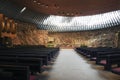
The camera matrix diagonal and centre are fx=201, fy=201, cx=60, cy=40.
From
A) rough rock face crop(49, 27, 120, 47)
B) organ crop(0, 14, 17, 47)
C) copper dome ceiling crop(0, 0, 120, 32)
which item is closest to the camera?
organ crop(0, 14, 17, 47)

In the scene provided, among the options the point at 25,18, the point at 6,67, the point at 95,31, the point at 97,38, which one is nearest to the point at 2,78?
the point at 6,67

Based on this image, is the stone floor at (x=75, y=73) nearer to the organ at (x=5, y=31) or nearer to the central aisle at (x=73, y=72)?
the central aisle at (x=73, y=72)

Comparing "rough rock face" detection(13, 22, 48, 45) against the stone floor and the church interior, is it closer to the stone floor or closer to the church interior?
the church interior

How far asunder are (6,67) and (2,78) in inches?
21.5

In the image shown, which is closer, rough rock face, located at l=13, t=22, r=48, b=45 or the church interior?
the church interior

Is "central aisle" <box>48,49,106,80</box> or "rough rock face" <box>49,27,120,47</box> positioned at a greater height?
"rough rock face" <box>49,27,120,47</box>

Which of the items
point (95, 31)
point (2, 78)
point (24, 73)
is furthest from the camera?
point (95, 31)

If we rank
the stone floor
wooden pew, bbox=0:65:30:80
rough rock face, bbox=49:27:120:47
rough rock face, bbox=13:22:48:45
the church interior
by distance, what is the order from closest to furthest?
wooden pew, bbox=0:65:30:80, the stone floor, the church interior, rough rock face, bbox=13:22:48:45, rough rock face, bbox=49:27:120:47

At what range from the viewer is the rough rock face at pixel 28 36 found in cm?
3174

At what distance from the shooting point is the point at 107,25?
46062mm

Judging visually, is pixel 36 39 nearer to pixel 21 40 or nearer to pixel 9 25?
pixel 21 40

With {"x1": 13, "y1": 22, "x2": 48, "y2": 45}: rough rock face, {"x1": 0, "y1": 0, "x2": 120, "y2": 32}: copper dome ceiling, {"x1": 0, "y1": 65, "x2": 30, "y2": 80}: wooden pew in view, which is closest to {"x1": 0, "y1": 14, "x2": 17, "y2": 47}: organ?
{"x1": 0, "y1": 0, "x2": 120, "y2": 32}: copper dome ceiling

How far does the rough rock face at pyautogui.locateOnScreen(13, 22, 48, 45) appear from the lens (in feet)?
104

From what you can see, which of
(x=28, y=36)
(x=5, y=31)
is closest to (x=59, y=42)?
(x=28, y=36)
